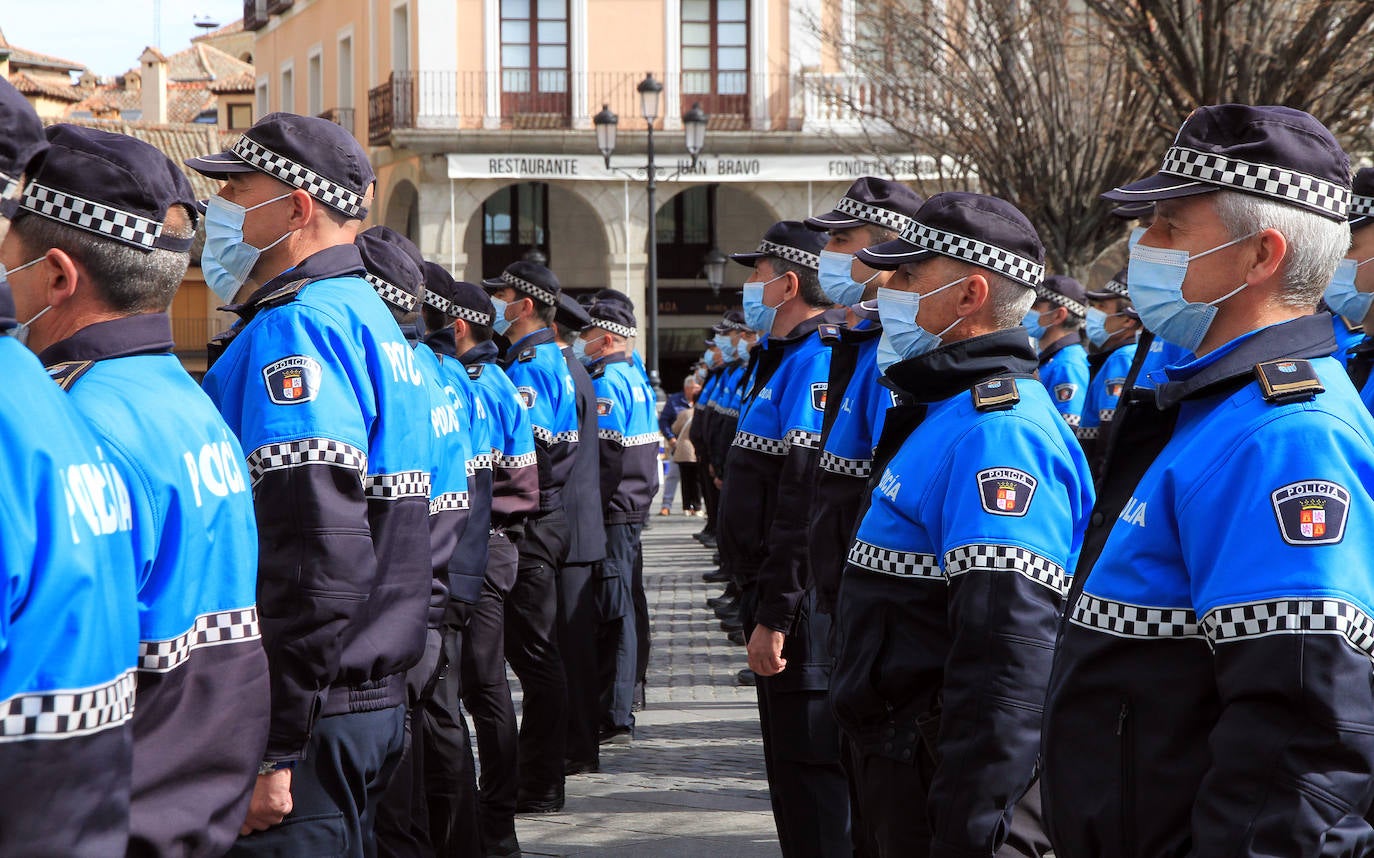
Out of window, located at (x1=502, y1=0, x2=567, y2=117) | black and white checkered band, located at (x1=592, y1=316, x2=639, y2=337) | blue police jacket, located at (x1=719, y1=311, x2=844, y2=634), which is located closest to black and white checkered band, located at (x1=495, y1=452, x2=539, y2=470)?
blue police jacket, located at (x1=719, y1=311, x2=844, y2=634)

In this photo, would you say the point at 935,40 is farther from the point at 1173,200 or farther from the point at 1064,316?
the point at 1173,200

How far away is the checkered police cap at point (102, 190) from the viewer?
290cm

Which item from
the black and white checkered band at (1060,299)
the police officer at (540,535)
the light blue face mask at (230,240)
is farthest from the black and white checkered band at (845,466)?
the black and white checkered band at (1060,299)

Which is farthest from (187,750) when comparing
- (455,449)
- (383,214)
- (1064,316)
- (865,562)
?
(383,214)

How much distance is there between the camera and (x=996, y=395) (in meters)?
4.00

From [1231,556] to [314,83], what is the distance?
139ft

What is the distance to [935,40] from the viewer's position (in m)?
20.4

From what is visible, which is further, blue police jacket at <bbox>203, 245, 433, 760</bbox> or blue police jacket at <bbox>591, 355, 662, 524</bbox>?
blue police jacket at <bbox>591, 355, 662, 524</bbox>

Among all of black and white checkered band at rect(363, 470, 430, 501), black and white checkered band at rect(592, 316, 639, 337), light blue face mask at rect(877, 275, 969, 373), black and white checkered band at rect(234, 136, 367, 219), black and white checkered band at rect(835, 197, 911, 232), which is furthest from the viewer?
black and white checkered band at rect(592, 316, 639, 337)

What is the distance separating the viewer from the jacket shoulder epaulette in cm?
397

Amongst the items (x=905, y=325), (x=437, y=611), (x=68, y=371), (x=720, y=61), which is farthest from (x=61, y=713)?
(x=720, y=61)

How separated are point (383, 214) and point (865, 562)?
114ft

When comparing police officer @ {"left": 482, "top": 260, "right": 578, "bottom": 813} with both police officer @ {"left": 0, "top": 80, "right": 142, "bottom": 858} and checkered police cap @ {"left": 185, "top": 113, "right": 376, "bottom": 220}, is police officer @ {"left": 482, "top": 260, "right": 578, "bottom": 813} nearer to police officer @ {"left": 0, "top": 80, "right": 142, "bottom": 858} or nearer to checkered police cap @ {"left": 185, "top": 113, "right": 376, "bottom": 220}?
checkered police cap @ {"left": 185, "top": 113, "right": 376, "bottom": 220}

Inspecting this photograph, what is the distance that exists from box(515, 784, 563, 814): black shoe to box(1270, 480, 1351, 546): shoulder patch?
218 inches
